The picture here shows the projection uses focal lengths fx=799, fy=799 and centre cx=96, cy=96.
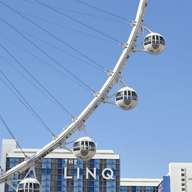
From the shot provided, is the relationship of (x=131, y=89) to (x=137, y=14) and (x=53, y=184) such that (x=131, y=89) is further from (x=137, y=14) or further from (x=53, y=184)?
(x=53, y=184)

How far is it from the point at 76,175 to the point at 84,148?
106051 mm

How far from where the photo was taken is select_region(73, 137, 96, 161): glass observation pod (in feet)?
184

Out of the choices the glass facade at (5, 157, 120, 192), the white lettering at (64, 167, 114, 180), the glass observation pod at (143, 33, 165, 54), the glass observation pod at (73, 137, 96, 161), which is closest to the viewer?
the glass observation pod at (73, 137, 96, 161)

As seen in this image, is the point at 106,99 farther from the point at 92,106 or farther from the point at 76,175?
the point at 76,175

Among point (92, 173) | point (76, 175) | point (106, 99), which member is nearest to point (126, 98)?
point (106, 99)

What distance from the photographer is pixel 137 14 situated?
58.8 meters

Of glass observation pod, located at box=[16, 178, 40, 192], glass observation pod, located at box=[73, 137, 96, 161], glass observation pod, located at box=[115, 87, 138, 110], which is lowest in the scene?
glass observation pod, located at box=[16, 178, 40, 192]

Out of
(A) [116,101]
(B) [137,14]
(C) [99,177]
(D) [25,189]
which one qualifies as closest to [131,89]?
(A) [116,101]

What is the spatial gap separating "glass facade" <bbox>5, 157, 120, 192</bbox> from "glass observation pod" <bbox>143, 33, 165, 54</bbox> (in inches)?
4042

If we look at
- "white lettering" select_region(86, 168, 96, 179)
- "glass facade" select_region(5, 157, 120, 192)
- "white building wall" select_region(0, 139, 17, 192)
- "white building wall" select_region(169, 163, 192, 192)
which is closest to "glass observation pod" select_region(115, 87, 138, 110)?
"glass facade" select_region(5, 157, 120, 192)

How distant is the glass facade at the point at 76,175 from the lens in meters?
160

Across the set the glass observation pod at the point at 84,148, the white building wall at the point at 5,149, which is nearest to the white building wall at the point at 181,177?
the white building wall at the point at 5,149

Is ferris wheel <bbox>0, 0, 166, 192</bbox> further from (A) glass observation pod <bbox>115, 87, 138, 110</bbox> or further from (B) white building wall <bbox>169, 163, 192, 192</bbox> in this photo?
(B) white building wall <bbox>169, 163, 192, 192</bbox>

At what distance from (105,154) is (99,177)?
4.91 metres
